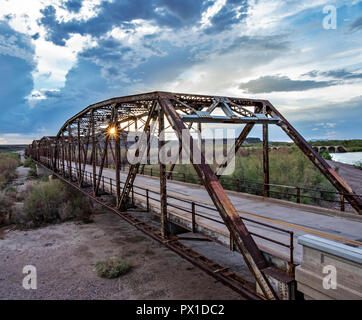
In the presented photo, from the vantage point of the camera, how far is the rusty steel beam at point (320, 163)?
937 centimetres

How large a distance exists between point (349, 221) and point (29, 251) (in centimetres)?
1691

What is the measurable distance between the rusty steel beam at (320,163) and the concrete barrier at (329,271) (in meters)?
5.83

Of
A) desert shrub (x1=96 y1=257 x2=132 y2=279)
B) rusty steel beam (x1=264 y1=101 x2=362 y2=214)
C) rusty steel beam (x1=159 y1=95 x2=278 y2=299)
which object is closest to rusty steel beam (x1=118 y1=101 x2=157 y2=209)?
rusty steel beam (x1=159 y1=95 x2=278 y2=299)

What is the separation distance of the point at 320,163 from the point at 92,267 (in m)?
12.1

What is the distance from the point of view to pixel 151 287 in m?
11.0

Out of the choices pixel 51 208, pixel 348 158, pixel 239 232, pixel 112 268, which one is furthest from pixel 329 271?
pixel 348 158

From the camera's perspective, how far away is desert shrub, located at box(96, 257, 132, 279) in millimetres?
11922

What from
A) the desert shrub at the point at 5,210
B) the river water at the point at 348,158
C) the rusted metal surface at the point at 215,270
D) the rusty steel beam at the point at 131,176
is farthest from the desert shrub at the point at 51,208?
the river water at the point at 348,158

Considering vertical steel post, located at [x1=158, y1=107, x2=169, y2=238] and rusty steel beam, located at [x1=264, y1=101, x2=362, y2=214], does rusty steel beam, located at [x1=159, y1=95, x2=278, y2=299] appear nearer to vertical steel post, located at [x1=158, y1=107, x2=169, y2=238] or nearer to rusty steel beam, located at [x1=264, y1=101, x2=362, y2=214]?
vertical steel post, located at [x1=158, y1=107, x2=169, y2=238]

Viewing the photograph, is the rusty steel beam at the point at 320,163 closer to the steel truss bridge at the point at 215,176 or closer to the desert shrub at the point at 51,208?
the steel truss bridge at the point at 215,176

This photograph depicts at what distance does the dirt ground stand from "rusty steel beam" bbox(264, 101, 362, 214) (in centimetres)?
603

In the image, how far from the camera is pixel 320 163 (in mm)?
10289

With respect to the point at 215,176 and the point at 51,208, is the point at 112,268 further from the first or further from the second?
the point at 51,208
